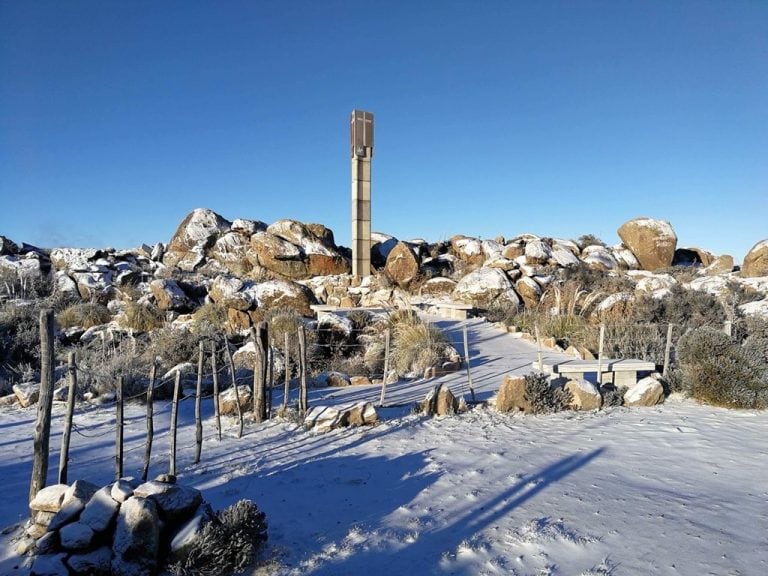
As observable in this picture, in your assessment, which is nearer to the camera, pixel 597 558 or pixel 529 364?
pixel 597 558

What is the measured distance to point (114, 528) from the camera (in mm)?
3379

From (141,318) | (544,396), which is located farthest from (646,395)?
(141,318)

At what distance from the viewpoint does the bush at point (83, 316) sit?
14812 mm

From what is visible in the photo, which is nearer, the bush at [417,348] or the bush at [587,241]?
the bush at [417,348]

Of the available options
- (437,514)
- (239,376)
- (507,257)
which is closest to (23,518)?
(437,514)

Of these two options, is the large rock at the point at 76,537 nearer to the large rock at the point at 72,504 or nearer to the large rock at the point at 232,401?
the large rock at the point at 72,504

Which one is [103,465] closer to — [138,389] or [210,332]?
[138,389]

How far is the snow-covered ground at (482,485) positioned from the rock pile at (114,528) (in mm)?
394

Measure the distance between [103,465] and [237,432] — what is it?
1661 mm

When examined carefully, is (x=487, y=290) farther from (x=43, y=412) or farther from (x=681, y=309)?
(x=43, y=412)

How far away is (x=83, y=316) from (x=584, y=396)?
47.1 feet

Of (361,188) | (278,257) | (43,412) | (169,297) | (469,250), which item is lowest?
(43,412)

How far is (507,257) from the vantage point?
23312 mm

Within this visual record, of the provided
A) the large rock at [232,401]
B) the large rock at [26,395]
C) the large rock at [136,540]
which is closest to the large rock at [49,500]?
the large rock at [136,540]
